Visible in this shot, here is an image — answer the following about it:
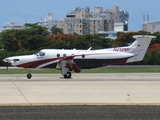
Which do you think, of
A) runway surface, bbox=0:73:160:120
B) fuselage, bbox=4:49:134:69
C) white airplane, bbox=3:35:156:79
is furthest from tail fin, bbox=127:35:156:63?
runway surface, bbox=0:73:160:120

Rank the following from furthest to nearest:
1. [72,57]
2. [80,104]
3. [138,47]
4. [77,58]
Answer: [138,47]
[77,58]
[72,57]
[80,104]

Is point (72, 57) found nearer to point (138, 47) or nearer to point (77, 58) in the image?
point (77, 58)

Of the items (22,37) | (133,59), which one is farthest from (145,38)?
(22,37)

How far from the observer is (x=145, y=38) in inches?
1661

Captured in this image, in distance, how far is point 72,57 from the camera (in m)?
37.2

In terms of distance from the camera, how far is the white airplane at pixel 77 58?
123 ft

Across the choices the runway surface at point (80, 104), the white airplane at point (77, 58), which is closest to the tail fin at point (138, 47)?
the white airplane at point (77, 58)

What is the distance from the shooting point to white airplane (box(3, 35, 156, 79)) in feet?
123

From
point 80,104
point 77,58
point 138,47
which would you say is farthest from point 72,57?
point 80,104

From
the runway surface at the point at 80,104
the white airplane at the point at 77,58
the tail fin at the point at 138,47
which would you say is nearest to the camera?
the runway surface at the point at 80,104

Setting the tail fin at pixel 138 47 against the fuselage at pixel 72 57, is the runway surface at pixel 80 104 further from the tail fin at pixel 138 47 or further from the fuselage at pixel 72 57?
the tail fin at pixel 138 47

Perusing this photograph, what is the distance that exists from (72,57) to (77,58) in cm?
200
